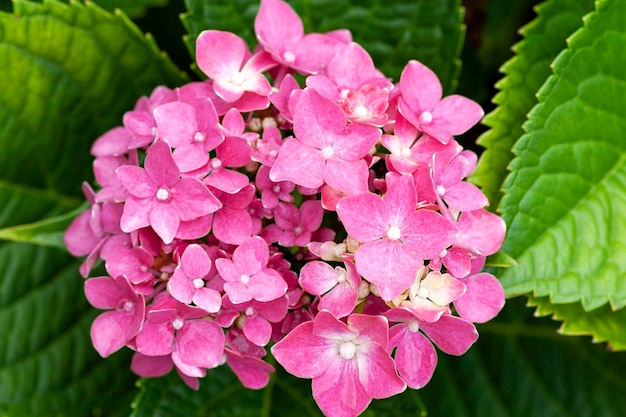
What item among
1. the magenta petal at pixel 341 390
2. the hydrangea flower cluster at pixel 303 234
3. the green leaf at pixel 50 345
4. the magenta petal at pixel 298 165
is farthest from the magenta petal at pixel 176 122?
the green leaf at pixel 50 345

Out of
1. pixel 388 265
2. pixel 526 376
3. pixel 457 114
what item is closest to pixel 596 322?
pixel 526 376

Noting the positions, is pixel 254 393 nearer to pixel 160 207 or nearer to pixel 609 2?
pixel 160 207

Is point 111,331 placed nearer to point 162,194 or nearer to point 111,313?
point 111,313

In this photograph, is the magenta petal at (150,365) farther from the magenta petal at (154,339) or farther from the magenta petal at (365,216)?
the magenta petal at (365,216)

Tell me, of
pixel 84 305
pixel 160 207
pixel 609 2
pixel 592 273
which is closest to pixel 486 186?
pixel 592 273

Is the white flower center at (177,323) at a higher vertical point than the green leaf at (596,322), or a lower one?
higher

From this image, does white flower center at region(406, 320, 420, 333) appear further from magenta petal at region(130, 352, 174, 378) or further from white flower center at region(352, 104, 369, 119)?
magenta petal at region(130, 352, 174, 378)

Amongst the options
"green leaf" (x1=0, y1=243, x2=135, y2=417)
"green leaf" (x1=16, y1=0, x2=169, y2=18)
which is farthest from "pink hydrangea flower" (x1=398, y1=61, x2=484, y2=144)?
"green leaf" (x1=0, y1=243, x2=135, y2=417)
